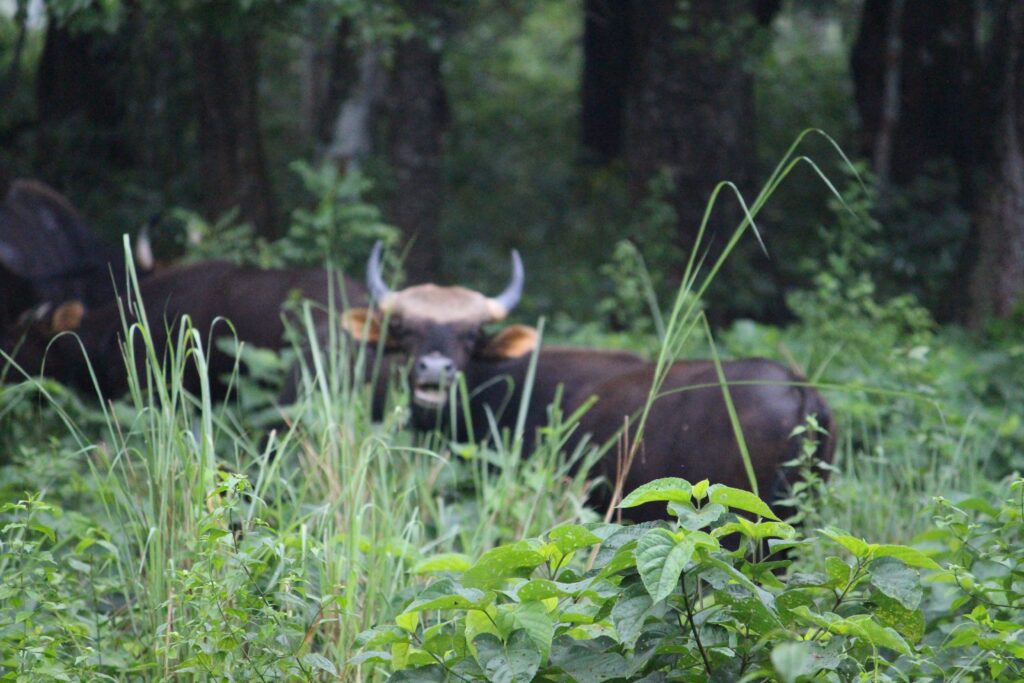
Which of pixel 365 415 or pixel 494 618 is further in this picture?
pixel 365 415

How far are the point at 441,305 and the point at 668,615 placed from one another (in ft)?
11.3

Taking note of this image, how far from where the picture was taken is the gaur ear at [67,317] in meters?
7.17

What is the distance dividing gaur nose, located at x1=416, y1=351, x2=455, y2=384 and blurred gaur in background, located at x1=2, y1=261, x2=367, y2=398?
3.42 feet

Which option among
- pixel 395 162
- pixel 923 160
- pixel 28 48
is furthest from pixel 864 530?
pixel 28 48

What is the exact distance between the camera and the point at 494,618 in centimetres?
264

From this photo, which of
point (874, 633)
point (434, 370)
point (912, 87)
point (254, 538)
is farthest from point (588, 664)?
point (912, 87)

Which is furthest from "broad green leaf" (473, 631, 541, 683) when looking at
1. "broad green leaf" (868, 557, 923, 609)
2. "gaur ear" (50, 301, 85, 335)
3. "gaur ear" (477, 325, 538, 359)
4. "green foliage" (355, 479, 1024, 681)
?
"gaur ear" (50, 301, 85, 335)

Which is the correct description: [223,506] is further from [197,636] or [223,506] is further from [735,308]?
[735,308]

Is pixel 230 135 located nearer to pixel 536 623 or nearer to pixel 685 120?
pixel 685 120

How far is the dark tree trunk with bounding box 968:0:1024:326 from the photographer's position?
25.4ft

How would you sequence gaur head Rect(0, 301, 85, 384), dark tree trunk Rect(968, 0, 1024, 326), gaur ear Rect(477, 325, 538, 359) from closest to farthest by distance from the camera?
gaur ear Rect(477, 325, 538, 359) → gaur head Rect(0, 301, 85, 384) → dark tree trunk Rect(968, 0, 1024, 326)

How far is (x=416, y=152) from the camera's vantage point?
937 centimetres

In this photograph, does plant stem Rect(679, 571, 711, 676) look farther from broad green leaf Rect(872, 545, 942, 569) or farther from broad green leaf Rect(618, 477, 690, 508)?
broad green leaf Rect(872, 545, 942, 569)

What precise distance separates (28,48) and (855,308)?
43.4 feet
